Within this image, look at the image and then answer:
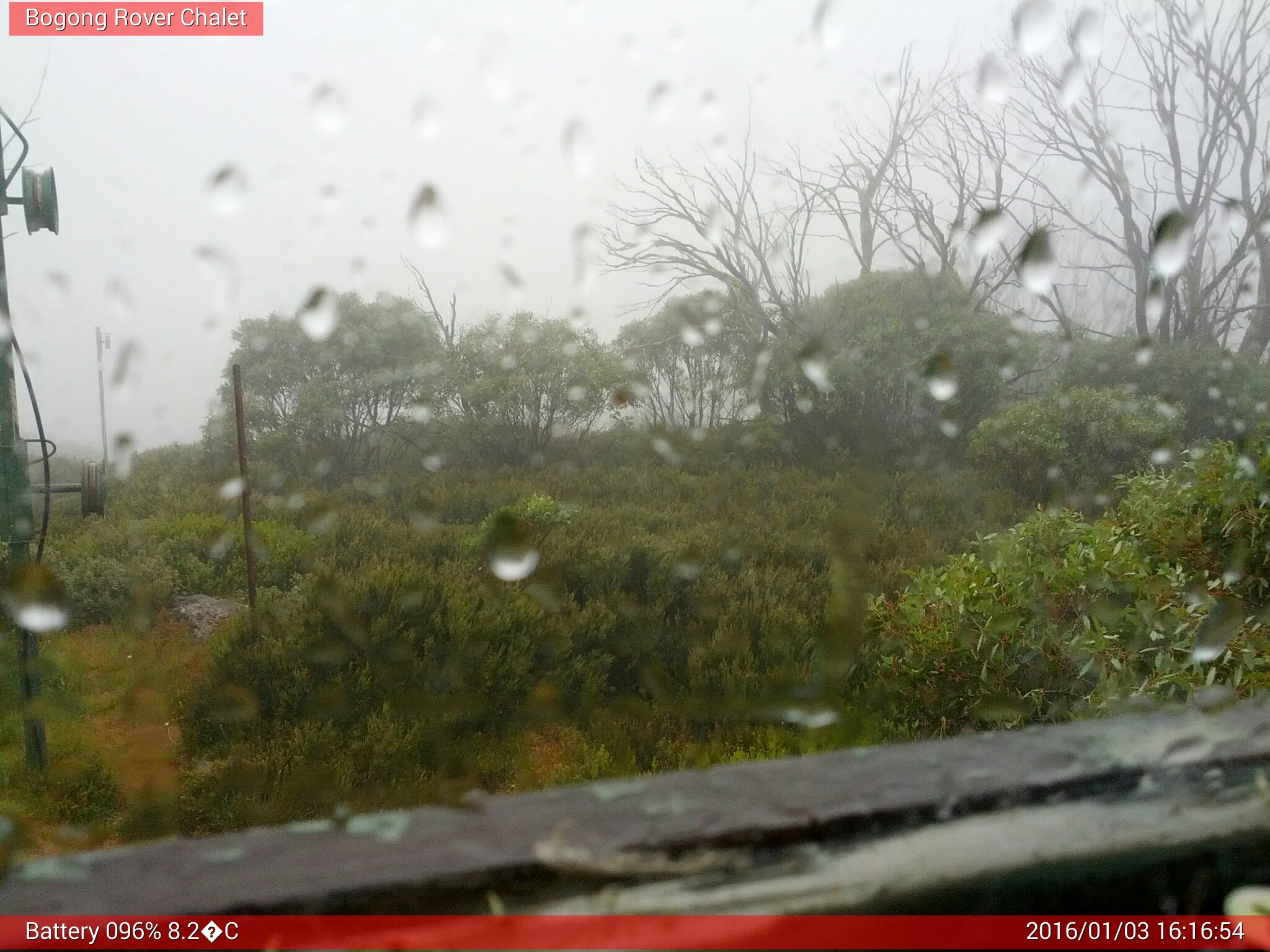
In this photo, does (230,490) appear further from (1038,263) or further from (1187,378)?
(1187,378)

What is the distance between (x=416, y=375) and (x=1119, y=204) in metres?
2.31

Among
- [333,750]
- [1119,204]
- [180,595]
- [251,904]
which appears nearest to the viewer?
[251,904]

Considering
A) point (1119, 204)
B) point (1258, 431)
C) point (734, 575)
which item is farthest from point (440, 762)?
point (1119, 204)

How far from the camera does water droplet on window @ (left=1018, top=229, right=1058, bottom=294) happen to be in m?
2.12

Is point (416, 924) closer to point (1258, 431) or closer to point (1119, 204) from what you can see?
point (1258, 431)

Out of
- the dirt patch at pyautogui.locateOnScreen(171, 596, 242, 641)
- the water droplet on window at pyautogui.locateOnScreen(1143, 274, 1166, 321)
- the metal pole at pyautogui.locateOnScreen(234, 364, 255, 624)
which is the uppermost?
the water droplet on window at pyautogui.locateOnScreen(1143, 274, 1166, 321)

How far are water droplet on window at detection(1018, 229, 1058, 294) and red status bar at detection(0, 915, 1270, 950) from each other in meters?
2.05

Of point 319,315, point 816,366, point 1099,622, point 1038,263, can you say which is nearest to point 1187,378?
point 1038,263

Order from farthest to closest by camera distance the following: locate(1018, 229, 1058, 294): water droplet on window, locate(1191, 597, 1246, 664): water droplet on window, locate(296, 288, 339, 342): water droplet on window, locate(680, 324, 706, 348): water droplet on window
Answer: locate(680, 324, 706, 348): water droplet on window < locate(1018, 229, 1058, 294): water droplet on window < locate(296, 288, 339, 342): water droplet on window < locate(1191, 597, 1246, 664): water droplet on window

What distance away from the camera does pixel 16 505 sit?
3.99 ft

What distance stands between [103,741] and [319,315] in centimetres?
88

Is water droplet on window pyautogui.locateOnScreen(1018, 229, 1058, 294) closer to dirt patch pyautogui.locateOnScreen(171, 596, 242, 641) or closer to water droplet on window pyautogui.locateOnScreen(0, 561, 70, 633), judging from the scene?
dirt patch pyautogui.locateOnScreen(171, 596, 242, 641)

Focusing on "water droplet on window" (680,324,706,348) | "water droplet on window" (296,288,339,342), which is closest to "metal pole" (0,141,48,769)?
"water droplet on window" (296,288,339,342)

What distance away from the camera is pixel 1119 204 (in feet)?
8.52
